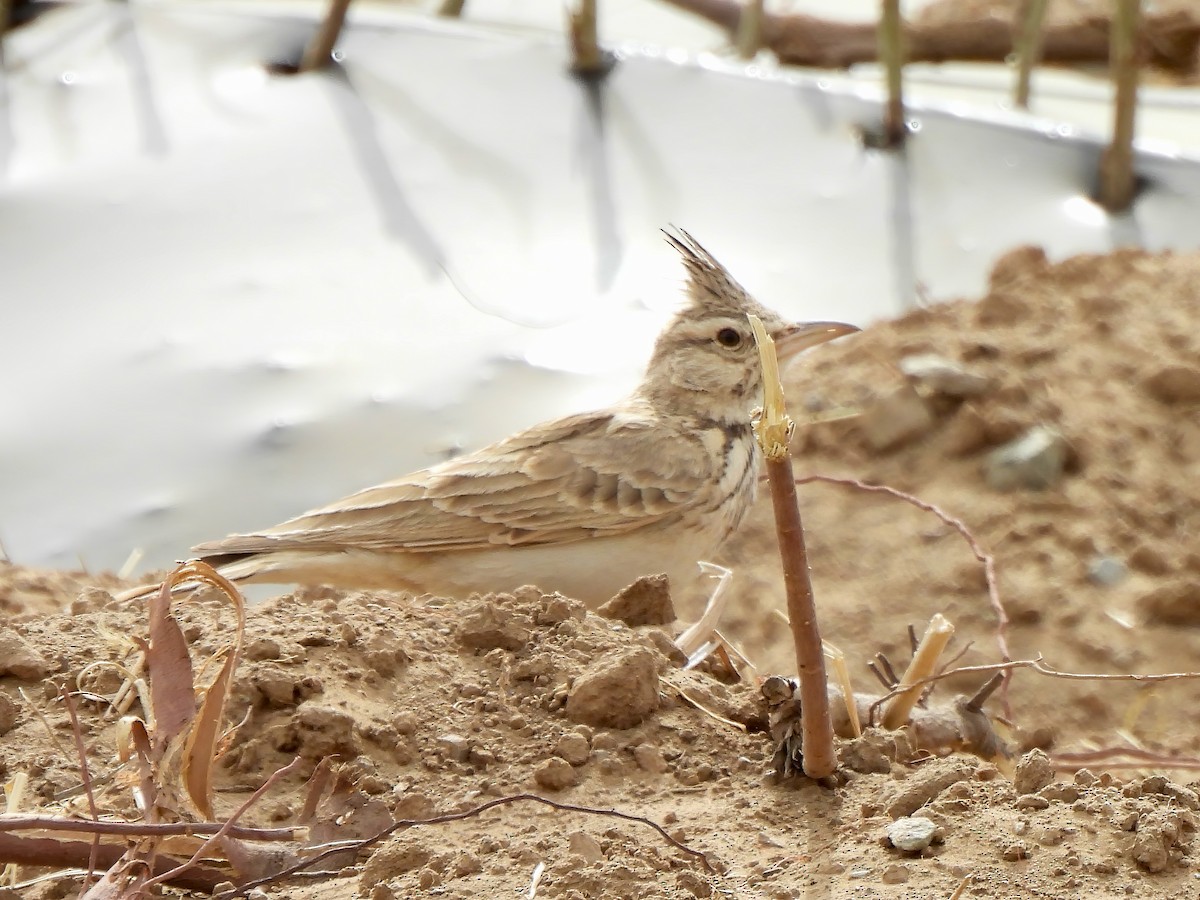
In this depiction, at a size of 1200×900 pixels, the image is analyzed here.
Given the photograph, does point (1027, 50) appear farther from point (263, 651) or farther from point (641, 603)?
point (263, 651)

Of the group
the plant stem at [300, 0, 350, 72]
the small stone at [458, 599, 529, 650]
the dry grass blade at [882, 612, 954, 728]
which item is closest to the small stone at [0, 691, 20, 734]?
the small stone at [458, 599, 529, 650]

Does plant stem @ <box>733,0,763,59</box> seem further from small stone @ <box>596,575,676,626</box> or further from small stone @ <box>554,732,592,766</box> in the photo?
small stone @ <box>554,732,592,766</box>

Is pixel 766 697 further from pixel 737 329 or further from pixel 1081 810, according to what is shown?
pixel 737 329

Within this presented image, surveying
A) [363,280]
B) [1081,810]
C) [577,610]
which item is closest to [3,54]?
[363,280]

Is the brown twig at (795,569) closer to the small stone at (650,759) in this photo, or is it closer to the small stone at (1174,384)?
the small stone at (650,759)

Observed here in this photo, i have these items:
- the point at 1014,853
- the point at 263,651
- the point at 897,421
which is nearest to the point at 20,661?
the point at 263,651

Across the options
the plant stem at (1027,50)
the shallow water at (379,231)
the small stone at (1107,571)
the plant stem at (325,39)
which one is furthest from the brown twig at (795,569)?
the plant stem at (1027,50)
